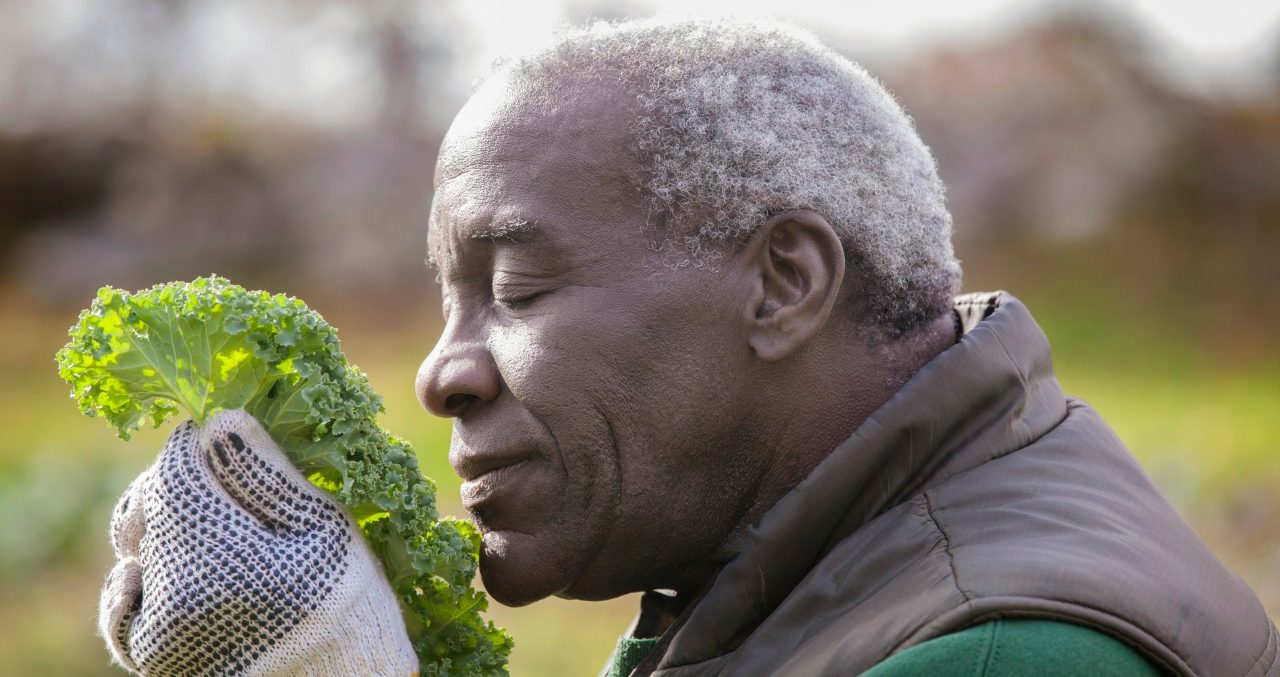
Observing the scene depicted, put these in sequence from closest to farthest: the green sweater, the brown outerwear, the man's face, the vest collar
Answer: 1. the green sweater
2. the brown outerwear
3. the vest collar
4. the man's face

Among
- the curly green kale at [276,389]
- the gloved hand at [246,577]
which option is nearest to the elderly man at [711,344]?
the curly green kale at [276,389]

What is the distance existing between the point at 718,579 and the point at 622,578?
375mm

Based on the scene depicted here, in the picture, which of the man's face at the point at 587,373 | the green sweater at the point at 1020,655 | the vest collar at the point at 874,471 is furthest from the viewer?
the man's face at the point at 587,373

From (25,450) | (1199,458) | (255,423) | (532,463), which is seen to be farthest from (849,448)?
(25,450)

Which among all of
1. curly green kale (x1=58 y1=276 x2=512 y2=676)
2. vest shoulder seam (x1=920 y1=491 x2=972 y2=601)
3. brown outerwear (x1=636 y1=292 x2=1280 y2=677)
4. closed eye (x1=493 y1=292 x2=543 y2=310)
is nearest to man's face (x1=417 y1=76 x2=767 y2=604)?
closed eye (x1=493 y1=292 x2=543 y2=310)

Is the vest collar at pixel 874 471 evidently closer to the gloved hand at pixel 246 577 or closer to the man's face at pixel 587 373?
the man's face at pixel 587 373

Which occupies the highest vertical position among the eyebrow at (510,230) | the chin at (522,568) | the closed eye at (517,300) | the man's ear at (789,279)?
the eyebrow at (510,230)

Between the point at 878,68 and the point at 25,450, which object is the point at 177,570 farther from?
the point at 878,68

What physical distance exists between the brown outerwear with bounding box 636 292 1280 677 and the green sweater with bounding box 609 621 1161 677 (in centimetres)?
2

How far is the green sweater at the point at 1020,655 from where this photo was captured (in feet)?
6.52

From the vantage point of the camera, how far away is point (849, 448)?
96.3 inches

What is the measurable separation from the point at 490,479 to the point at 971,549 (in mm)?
1069

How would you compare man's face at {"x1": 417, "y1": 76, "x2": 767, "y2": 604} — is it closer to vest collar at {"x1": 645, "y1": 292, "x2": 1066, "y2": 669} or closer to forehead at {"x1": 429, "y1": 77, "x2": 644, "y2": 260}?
forehead at {"x1": 429, "y1": 77, "x2": 644, "y2": 260}

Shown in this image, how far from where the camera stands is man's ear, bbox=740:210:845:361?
2.69 metres
